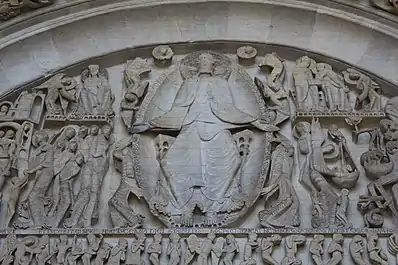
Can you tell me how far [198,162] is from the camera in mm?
6605

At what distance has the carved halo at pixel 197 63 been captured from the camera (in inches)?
290

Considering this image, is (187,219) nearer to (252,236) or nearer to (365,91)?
(252,236)

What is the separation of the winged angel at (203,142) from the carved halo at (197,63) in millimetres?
10

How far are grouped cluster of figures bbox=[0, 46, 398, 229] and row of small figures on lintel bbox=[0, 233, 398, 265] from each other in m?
0.19

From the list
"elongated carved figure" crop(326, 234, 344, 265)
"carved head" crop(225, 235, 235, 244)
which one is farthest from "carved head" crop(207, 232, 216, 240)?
"elongated carved figure" crop(326, 234, 344, 265)

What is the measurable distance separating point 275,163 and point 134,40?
2131mm

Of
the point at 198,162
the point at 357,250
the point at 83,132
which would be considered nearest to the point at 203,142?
the point at 198,162

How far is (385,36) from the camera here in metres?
7.21

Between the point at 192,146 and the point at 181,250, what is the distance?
1.13m

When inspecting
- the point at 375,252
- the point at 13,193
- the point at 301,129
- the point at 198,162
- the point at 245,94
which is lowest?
the point at 375,252

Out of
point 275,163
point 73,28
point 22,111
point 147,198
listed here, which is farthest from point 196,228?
point 73,28

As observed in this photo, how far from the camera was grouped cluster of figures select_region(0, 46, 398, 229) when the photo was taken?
20.6ft

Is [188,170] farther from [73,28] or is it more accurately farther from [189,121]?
[73,28]

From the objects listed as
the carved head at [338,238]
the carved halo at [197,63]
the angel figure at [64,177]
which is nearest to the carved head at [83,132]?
the angel figure at [64,177]
